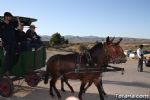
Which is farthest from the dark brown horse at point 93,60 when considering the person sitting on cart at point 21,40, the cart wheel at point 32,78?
the person sitting on cart at point 21,40

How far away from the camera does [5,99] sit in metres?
10.2

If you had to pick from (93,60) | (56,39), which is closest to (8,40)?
(93,60)

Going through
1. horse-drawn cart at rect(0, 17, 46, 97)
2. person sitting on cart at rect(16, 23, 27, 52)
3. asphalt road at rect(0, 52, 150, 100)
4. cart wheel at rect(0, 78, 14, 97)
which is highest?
person sitting on cart at rect(16, 23, 27, 52)

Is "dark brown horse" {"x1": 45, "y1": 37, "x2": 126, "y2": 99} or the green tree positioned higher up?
"dark brown horse" {"x1": 45, "y1": 37, "x2": 126, "y2": 99}

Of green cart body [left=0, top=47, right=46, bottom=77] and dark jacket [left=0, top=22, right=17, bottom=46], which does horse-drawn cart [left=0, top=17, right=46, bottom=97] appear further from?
dark jacket [left=0, top=22, right=17, bottom=46]

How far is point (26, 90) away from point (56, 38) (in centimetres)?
6817

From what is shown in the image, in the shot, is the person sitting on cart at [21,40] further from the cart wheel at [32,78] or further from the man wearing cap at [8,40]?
the cart wheel at [32,78]

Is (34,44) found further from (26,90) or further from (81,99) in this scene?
(81,99)

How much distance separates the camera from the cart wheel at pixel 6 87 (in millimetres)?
10023

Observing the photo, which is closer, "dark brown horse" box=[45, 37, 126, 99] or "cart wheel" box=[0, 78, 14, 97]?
"dark brown horse" box=[45, 37, 126, 99]

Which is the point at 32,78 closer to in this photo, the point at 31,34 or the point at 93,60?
the point at 31,34

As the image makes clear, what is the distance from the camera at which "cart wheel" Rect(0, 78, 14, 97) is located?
10.0 m

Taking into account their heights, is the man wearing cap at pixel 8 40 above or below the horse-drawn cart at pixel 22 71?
above

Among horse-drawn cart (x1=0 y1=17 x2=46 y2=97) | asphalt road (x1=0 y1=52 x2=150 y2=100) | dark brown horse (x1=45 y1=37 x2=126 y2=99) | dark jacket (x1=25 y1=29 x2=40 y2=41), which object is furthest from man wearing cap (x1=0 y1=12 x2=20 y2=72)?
dark brown horse (x1=45 y1=37 x2=126 y2=99)
